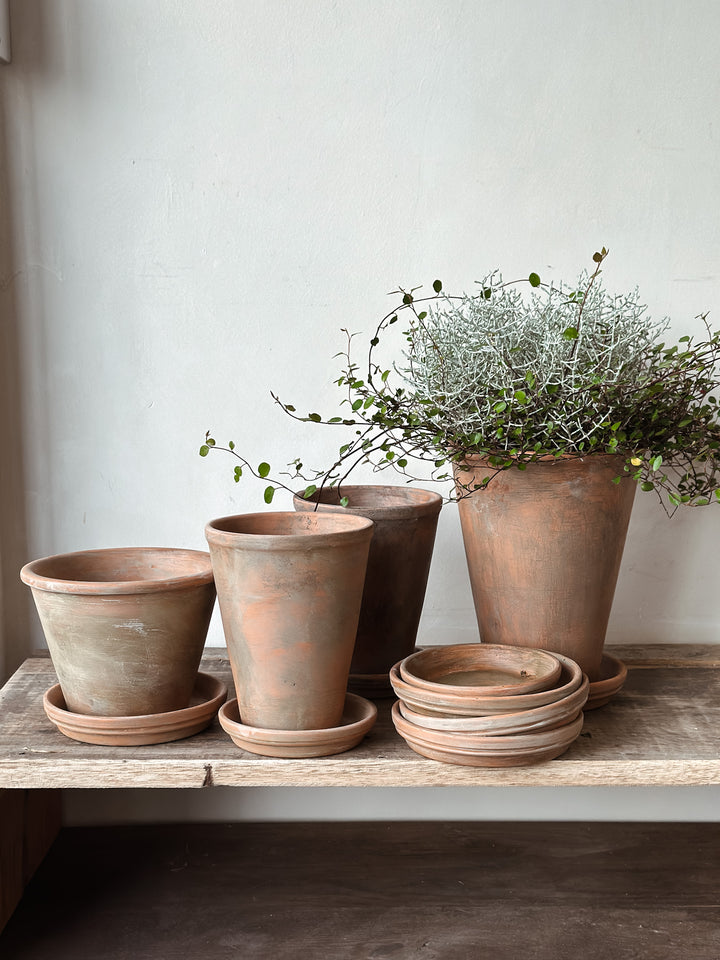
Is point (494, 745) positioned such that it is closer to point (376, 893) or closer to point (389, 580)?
point (389, 580)

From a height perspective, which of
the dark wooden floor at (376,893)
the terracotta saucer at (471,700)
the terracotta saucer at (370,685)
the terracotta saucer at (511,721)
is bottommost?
the dark wooden floor at (376,893)

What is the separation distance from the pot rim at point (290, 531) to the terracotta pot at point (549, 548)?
5.7 inches

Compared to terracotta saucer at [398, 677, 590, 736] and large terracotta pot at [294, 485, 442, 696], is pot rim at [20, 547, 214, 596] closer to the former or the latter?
large terracotta pot at [294, 485, 442, 696]

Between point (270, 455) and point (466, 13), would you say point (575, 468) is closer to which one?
point (270, 455)

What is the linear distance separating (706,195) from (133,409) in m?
0.86

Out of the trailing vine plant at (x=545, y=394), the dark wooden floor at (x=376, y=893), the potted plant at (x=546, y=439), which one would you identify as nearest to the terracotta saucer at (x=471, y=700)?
the potted plant at (x=546, y=439)

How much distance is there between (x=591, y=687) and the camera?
0.97 metres

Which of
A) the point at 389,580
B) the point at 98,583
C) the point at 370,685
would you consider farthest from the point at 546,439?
the point at 98,583

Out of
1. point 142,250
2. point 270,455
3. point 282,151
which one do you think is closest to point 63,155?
point 142,250

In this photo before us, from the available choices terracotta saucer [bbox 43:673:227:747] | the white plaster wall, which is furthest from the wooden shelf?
the white plaster wall

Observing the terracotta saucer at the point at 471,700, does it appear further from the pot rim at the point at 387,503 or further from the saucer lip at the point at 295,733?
the pot rim at the point at 387,503

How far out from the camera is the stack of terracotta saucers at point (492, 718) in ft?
2.67

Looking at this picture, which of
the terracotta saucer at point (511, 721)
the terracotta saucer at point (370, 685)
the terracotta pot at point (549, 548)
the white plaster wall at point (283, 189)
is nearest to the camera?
the terracotta saucer at point (511, 721)

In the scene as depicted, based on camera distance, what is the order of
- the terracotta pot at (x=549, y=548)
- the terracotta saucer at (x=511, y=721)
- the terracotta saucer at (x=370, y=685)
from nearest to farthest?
1. the terracotta saucer at (x=511, y=721)
2. the terracotta pot at (x=549, y=548)
3. the terracotta saucer at (x=370, y=685)
